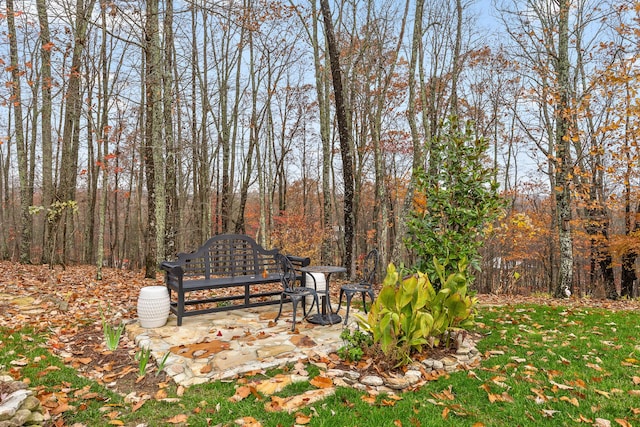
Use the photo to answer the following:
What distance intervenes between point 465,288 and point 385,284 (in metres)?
0.86

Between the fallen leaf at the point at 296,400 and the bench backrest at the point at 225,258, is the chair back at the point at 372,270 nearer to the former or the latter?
the bench backrest at the point at 225,258

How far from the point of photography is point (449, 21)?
451 inches

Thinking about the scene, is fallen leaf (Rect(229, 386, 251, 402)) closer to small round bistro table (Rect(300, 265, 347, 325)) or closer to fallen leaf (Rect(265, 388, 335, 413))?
fallen leaf (Rect(265, 388, 335, 413))

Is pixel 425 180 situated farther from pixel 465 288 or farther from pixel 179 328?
pixel 179 328

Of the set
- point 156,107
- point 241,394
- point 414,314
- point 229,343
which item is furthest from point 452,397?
point 156,107

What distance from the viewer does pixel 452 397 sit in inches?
103

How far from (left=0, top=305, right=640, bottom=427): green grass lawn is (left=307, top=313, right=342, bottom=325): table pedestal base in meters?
1.27

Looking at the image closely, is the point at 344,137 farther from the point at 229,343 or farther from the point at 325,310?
the point at 229,343

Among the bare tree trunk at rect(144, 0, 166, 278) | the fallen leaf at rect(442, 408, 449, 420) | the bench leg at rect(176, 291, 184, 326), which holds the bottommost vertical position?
the fallen leaf at rect(442, 408, 449, 420)

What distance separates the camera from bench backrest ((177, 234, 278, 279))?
15.5 ft

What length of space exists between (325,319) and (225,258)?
167 centimetres

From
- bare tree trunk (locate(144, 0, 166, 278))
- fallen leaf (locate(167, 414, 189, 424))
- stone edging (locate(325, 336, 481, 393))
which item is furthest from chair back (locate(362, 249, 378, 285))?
bare tree trunk (locate(144, 0, 166, 278))

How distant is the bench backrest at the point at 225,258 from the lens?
4.72 metres

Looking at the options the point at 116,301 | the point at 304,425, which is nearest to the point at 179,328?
the point at 116,301
